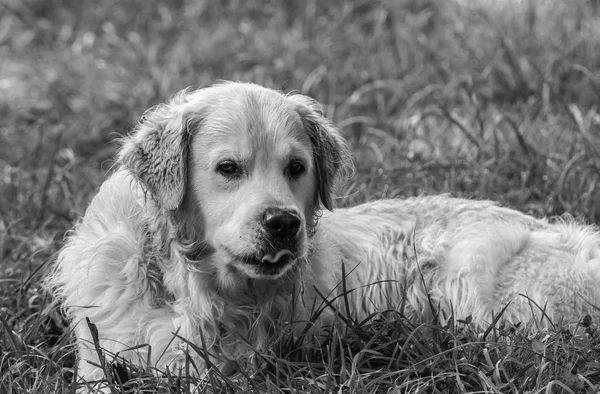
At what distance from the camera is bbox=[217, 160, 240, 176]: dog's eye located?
13.0 ft

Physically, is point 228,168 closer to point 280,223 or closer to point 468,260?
point 280,223

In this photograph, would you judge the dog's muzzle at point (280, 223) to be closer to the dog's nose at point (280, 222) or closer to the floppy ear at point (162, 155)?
the dog's nose at point (280, 222)

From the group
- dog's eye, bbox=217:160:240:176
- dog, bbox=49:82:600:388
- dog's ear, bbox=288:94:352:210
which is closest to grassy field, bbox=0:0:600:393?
dog, bbox=49:82:600:388

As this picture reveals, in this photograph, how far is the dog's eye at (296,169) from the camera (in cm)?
413

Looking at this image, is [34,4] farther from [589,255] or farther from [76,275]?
[589,255]

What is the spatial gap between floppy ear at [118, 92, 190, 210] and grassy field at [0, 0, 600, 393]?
781mm

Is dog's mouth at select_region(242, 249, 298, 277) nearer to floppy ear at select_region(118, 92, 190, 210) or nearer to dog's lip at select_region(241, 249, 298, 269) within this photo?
dog's lip at select_region(241, 249, 298, 269)

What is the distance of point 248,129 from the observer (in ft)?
13.1

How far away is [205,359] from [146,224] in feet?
2.36

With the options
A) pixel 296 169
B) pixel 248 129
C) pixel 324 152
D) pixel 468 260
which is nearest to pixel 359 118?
pixel 468 260

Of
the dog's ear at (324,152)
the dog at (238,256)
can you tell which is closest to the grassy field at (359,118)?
the dog at (238,256)

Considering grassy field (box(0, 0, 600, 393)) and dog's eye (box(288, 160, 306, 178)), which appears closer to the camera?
grassy field (box(0, 0, 600, 393))

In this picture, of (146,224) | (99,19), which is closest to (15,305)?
(146,224)

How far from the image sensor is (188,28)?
366 inches
